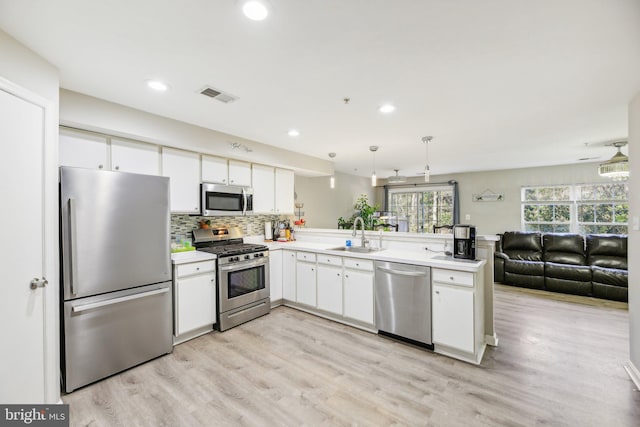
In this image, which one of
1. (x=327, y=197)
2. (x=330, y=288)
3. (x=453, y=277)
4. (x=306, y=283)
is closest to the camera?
(x=453, y=277)

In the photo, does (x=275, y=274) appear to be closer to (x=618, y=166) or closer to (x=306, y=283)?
(x=306, y=283)

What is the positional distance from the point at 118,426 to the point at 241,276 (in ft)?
5.89

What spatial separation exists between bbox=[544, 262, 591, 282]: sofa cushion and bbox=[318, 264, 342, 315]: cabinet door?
4045 mm

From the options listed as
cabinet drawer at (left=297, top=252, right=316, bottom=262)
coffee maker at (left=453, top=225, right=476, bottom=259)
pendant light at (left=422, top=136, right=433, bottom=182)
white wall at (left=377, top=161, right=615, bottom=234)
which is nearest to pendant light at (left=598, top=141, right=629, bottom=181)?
white wall at (left=377, top=161, right=615, bottom=234)

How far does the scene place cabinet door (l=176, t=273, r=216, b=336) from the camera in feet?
9.55

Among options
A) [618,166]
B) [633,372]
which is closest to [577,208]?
[618,166]

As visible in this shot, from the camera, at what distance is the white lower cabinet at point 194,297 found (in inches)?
114

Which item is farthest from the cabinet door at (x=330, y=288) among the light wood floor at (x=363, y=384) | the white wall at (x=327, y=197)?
the white wall at (x=327, y=197)

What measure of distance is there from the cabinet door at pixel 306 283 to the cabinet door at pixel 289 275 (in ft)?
0.26

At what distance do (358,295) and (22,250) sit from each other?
9.49 ft

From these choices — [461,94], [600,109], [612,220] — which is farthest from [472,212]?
[461,94]

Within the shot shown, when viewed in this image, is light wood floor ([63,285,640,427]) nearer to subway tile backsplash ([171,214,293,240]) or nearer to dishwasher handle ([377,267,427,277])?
dishwasher handle ([377,267,427,277])

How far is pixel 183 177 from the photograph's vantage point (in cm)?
331

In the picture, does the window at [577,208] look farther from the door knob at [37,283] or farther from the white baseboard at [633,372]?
the door knob at [37,283]
